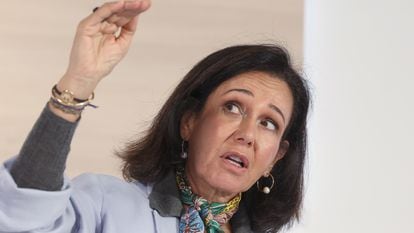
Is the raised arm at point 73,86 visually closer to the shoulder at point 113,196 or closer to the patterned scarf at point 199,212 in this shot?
the shoulder at point 113,196

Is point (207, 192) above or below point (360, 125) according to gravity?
above

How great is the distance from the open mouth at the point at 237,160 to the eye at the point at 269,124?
8 cm

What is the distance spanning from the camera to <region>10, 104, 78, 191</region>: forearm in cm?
90

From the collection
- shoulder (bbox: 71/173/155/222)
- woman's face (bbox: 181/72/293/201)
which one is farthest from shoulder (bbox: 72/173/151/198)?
woman's face (bbox: 181/72/293/201)

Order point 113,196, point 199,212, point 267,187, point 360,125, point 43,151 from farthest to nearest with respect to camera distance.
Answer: point 360,125, point 267,187, point 199,212, point 113,196, point 43,151

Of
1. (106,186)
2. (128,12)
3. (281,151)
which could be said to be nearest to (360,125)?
(281,151)

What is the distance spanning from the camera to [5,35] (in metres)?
1.86

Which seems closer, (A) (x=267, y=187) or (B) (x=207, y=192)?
(B) (x=207, y=192)

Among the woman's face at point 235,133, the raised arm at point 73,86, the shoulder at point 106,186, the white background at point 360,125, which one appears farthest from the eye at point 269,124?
the white background at point 360,125

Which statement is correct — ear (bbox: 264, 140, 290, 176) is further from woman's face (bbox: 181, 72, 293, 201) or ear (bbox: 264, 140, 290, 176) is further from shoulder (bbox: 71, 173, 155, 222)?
shoulder (bbox: 71, 173, 155, 222)

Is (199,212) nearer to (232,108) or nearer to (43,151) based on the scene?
(232,108)

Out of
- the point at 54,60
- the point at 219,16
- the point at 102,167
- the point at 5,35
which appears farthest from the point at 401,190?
the point at 5,35

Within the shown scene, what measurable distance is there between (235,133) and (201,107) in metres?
0.10

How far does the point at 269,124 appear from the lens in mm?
1304
